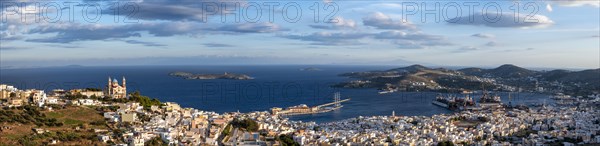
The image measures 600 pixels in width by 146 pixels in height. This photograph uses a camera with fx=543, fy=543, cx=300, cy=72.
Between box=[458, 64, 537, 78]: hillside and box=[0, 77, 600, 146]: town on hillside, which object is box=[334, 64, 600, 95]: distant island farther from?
box=[0, 77, 600, 146]: town on hillside

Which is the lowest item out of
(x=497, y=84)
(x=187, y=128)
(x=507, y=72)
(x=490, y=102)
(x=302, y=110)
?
(x=302, y=110)

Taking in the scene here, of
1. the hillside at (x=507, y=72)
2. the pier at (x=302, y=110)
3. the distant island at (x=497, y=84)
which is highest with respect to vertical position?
the hillside at (x=507, y=72)

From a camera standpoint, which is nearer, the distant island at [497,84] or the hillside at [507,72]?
the distant island at [497,84]

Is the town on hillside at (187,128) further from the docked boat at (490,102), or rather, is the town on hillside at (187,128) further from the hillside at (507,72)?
the hillside at (507,72)

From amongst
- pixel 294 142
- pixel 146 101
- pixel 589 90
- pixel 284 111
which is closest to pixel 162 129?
pixel 294 142

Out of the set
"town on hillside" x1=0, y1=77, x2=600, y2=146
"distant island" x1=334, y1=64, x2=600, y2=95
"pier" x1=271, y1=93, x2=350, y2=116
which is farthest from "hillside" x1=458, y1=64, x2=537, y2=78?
"town on hillside" x1=0, y1=77, x2=600, y2=146

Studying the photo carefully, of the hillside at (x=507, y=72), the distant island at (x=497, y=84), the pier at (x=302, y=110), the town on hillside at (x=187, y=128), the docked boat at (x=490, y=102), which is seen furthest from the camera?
the hillside at (x=507, y=72)

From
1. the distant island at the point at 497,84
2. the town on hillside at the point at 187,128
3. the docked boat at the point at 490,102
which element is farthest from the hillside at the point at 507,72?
the town on hillside at the point at 187,128

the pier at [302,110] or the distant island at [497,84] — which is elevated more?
the distant island at [497,84]

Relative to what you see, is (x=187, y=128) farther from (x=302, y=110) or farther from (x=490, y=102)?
(x=490, y=102)

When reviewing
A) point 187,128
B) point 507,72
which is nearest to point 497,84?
point 507,72

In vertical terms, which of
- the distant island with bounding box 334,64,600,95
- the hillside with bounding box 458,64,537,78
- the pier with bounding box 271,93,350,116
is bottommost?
the pier with bounding box 271,93,350,116
